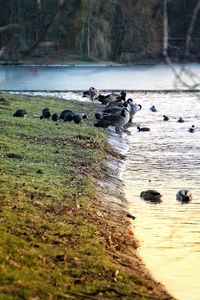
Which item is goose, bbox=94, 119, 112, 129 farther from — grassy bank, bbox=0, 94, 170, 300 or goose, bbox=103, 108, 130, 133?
grassy bank, bbox=0, 94, 170, 300

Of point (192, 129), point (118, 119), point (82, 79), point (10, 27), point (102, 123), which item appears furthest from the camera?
point (82, 79)

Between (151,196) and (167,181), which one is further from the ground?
(167,181)

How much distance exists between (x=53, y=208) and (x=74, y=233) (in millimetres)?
1636

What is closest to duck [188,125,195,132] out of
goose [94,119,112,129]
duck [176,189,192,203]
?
goose [94,119,112,129]

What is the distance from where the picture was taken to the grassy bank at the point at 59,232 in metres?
9.09

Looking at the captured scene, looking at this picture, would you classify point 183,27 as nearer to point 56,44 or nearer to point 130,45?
point 130,45

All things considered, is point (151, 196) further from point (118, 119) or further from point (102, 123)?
point (118, 119)

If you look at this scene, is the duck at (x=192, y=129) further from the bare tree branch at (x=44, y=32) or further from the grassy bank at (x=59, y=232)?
the bare tree branch at (x=44, y=32)

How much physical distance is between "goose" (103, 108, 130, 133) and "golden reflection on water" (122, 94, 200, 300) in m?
0.85

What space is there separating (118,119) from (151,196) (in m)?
15.5

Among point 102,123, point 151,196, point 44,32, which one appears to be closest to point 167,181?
point 151,196

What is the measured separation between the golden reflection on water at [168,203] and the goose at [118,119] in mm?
854

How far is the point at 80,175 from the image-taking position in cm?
1805

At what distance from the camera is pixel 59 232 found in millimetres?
11680
